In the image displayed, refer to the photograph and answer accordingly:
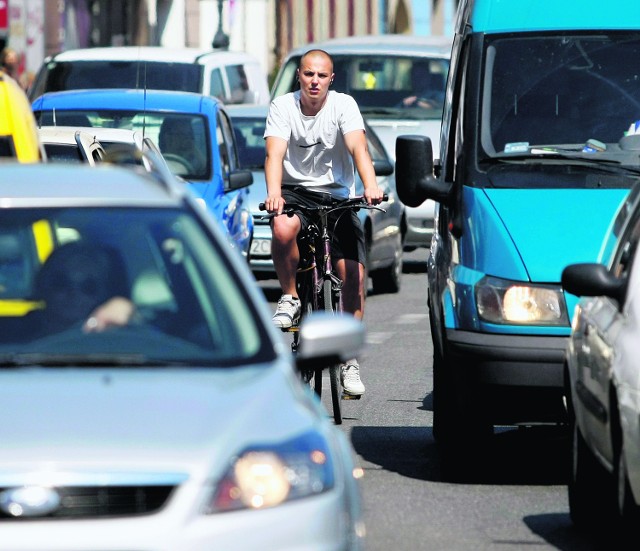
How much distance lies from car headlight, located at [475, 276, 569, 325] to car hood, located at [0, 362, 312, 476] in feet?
10.1

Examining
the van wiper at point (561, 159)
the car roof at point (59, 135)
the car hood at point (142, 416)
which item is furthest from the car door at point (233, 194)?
the car hood at point (142, 416)

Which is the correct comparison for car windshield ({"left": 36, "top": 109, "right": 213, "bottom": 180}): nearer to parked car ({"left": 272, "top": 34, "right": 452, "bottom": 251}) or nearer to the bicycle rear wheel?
parked car ({"left": 272, "top": 34, "right": 452, "bottom": 251})

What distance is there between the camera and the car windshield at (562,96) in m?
9.72

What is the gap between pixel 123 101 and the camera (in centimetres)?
1681

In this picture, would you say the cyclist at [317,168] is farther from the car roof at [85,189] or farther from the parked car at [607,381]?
the car roof at [85,189]

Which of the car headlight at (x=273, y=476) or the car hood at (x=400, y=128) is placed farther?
the car hood at (x=400, y=128)

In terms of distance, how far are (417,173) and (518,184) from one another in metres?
0.55

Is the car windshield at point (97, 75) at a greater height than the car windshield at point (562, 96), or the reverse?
the car windshield at point (562, 96)

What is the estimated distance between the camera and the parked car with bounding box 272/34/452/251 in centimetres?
2223

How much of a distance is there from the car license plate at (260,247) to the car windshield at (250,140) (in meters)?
1.16

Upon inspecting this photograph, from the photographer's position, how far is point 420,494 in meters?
8.65

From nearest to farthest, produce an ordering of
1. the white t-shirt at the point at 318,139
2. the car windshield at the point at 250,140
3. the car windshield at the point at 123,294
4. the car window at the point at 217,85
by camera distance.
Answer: the car windshield at the point at 123,294 → the white t-shirt at the point at 318,139 → the car windshield at the point at 250,140 → the car window at the point at 217,85

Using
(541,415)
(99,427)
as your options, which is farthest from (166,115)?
(99,427)

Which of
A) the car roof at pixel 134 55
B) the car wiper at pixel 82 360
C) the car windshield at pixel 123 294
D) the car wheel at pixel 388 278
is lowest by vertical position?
the car wheel at pixel 388 278
